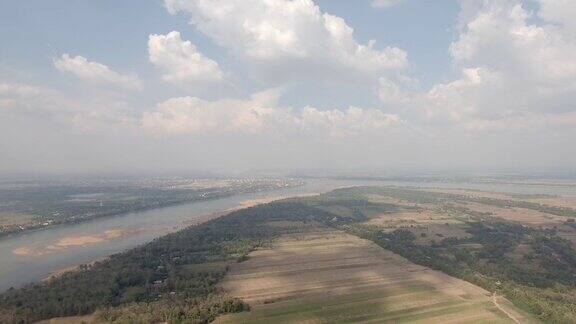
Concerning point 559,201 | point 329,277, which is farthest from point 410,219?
point 559,201

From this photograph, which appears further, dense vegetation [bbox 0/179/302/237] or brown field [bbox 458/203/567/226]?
dense vegetation [bbox 0/179/302/237]

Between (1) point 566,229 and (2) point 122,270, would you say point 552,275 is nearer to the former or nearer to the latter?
(1) point 566,229

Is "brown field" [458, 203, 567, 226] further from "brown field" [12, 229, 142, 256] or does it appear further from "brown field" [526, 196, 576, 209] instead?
"brown field" [12, 229, 142, 256]

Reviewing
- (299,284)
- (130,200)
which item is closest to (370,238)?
(299,284)

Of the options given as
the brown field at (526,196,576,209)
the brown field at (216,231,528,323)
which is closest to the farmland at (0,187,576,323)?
the brown field at (216,231,528,323)

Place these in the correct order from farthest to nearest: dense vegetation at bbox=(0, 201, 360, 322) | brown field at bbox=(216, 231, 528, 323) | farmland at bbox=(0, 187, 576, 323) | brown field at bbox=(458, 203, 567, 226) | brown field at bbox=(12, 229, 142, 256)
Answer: brown field at bbox=(458, 203, 567, 226)
brown field at bbox=(12, 229, 142, 256)
farmland at bbox=(0, 187, 576, 323)
dense vegetation at bbox=(0, 201, 360, 322)
brown field at bbox=(216, 231, 528, 323)

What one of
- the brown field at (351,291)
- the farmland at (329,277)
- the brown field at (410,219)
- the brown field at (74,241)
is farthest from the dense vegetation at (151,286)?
the brown field at (410,219)

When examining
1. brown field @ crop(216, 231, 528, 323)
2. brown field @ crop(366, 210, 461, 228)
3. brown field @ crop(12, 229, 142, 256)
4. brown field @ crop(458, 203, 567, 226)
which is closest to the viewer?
brown field @ crop(216, 231, 528, 323)

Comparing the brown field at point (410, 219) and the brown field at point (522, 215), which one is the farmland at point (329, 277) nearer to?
the brown field at point (410, 219)

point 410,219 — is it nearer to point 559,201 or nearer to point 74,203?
point 559,201
